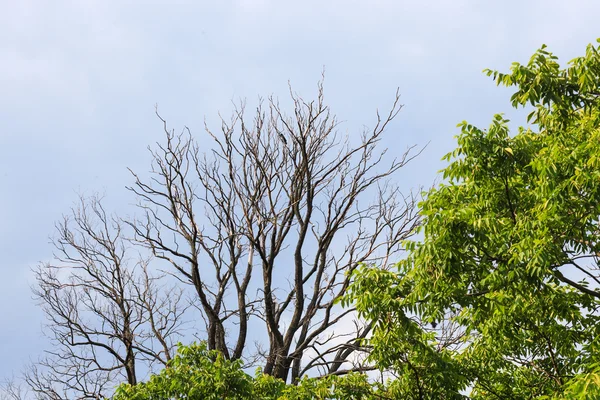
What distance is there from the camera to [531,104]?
24.7ft

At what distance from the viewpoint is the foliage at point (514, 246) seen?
6633 millimetres

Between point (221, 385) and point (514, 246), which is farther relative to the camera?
point (221, 385)

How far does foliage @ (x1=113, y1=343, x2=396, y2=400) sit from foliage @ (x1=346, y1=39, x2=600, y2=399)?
2.88 ft

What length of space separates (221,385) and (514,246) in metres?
4.85

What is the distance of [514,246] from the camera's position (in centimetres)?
658

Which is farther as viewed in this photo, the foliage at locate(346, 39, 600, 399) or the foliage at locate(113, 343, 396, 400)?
the foliage at locate(113, 343, 396, 400)

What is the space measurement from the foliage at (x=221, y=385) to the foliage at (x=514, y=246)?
0.88m

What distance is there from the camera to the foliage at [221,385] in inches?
364

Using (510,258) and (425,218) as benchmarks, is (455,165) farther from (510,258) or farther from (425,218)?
(510,258)

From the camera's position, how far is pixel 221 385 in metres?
9.31

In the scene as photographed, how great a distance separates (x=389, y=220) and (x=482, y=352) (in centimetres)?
905

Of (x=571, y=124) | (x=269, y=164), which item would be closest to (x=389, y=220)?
(x=269, y=164)

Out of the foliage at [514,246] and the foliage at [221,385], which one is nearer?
the foliage at [514,246]

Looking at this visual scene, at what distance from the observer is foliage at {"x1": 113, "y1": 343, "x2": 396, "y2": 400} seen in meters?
9.26
